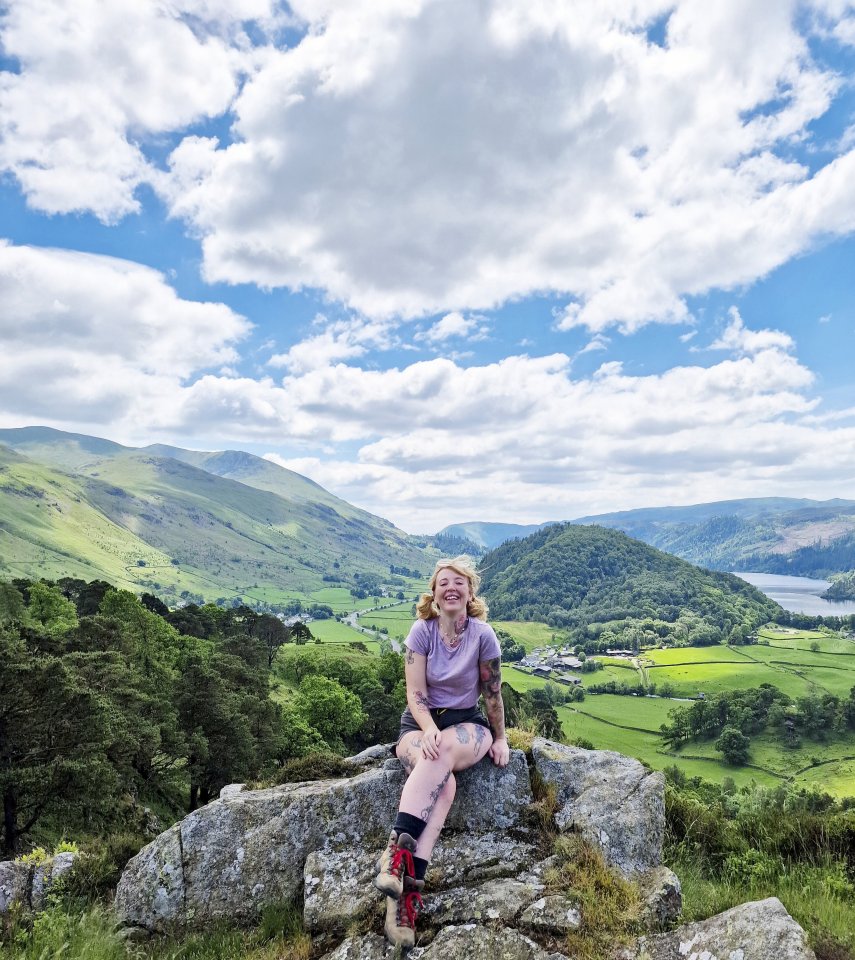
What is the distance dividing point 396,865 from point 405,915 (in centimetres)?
50

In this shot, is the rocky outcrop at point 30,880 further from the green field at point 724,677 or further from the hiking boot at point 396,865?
the green field at point 724,677

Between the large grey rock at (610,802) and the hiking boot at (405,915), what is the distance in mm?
2628

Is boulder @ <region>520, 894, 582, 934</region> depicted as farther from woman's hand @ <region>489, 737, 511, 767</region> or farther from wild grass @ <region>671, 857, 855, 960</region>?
woman's hand @ <region>489, 737, 511, 767</region>

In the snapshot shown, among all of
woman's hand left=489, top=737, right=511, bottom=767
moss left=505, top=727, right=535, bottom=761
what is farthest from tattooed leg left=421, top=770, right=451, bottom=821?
moss left=505, top=727, right=535, bottom=761

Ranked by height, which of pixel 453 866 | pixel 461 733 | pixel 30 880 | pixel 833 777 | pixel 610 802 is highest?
pixel 461 733

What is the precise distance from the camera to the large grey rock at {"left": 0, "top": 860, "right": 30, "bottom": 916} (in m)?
7.30

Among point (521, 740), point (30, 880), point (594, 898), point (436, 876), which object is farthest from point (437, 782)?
point (30, 880)

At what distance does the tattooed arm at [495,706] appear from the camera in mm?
8203

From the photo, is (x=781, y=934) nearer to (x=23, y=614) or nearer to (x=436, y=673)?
(x=436, y=673)

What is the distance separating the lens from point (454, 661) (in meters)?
8.20

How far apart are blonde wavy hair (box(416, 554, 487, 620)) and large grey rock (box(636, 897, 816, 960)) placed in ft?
14.1

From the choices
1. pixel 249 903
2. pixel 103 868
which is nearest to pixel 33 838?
pixel 103 868

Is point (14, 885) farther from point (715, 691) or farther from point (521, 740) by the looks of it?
point (715, 691)

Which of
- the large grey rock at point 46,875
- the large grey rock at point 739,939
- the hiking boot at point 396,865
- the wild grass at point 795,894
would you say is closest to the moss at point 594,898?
the large grey rock at point 739,939
